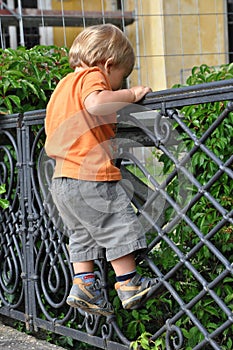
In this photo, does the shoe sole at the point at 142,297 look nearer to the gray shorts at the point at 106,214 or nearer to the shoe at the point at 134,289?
the shoe at the point at 134,289

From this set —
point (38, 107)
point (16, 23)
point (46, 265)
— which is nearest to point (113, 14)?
point (16, 23)

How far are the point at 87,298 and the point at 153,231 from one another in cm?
48

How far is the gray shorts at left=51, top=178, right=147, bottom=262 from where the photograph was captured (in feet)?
8.90

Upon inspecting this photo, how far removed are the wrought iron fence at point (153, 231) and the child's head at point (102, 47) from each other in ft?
0.70

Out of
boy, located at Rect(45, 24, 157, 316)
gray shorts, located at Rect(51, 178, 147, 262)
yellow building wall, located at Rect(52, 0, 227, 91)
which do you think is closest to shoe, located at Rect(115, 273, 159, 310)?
boy, located at Rect(45, 24, 157, 316)

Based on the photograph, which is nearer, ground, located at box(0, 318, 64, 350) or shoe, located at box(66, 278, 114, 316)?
shoe, located at box(66, 278, 114, 316)

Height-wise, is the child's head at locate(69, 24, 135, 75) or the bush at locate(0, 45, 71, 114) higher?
the child's head at locate(69, 24, 135, 75)

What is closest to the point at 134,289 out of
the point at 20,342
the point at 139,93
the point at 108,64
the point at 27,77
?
the point at 139,93

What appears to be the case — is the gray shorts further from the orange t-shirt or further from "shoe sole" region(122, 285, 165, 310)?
"shoe sole" region(122, 285, 165, 310)

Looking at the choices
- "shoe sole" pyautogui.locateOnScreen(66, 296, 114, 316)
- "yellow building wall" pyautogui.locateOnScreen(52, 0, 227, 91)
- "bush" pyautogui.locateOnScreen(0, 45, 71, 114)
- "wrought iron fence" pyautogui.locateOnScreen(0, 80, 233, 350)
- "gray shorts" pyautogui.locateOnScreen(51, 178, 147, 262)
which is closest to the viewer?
"wrought iron fence" pyautogui.locateOnScreen(0, 80, 233, 350)

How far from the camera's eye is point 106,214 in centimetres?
272

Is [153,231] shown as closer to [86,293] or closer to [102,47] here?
[86,293]

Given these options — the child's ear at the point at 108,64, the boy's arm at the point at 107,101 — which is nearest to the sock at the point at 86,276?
the boy's arm at the point at 107,101

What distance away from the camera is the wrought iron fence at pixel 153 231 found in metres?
2.58
